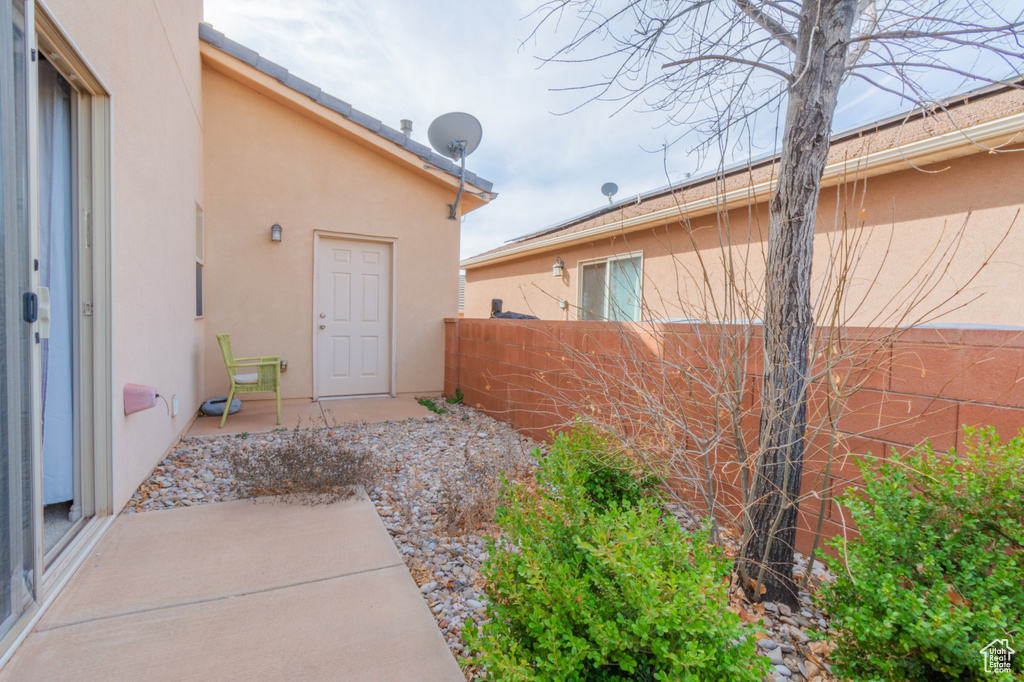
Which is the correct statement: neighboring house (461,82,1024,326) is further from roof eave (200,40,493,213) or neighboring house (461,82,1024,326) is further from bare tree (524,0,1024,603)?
roof eave (200,40,493,213)

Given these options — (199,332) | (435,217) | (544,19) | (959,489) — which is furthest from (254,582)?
(435,217)

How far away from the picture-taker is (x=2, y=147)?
4.94 ft

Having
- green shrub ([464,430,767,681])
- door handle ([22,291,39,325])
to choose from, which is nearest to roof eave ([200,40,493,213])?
door handle ([22,291,39,325])

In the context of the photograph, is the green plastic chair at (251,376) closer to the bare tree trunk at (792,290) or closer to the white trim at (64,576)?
the white trim at (64,576)

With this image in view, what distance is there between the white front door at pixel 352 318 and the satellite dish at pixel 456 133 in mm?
1558

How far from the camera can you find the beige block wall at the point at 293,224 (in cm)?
541

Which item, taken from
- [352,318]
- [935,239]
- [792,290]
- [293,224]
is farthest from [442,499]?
[935,239]

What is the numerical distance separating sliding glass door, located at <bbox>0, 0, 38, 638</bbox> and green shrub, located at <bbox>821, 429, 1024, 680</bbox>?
2.63 meters

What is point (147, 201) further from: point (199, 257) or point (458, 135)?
point (458, 135)

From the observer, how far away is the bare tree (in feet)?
5.79

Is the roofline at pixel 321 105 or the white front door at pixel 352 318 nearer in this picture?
the roofline at pixel 321 105

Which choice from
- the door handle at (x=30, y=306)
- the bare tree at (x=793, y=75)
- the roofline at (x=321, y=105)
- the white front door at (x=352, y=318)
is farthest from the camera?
the white front door at (x=352, y=318)

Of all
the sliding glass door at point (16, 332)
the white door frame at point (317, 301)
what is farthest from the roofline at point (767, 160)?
the white door frame at point (317, 301)

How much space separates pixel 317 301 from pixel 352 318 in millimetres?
484
